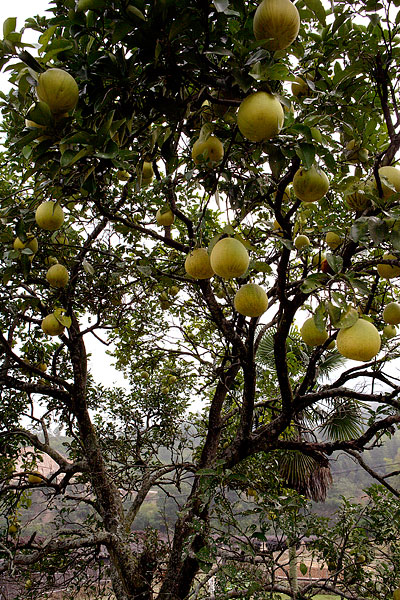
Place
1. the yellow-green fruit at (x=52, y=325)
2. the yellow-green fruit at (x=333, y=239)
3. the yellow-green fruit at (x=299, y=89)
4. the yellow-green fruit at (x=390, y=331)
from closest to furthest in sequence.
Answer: the yellow-green fruit at (x=299, y=89), the yellow-green fruit at (x=333, y=239), the yellow-green fruit at (x=52, y=325), the yellow-green fruit at (x=390, y=331)

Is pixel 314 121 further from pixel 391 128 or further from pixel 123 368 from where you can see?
pixel 123 368

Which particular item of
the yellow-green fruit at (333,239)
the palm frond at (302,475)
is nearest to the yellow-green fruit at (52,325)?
the yellow-green fruit at (333,239)

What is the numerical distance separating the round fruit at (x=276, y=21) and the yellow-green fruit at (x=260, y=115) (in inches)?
5.2

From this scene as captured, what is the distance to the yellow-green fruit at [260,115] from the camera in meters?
1.04

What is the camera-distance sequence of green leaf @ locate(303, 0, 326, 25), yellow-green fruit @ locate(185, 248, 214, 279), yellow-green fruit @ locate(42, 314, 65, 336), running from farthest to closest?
yellow-green fruit @ locate(42, 314, 65, 336), yellow-green fruit @ locate(185, 248, 214, 279), green leaf @ locate(303, 0, 326, 25)

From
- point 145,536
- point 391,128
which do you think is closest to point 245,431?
point 145,536

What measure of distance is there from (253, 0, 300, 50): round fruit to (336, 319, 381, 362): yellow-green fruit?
3.12 feet

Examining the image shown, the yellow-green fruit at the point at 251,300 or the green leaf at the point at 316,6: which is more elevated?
the green leaf at the point at 316,6

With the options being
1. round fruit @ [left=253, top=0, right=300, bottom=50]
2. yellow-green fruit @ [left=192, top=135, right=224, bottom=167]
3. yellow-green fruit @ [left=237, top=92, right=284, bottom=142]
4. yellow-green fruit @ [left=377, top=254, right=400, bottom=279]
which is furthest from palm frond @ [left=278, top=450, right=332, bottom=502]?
round fruit @ [left=253, top=0, right=300, bottom=50]

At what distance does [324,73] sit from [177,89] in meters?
1.01

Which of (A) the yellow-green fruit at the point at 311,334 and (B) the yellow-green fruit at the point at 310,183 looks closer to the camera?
(B) the yellow-green fruit at the point at 310,183

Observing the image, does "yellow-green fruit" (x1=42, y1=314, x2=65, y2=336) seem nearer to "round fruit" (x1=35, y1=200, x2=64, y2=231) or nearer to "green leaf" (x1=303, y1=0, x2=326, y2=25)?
"round fruit" (x1=35, y1=200, x2=64, y2=231)

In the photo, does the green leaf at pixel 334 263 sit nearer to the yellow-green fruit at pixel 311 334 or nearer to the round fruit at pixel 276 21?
the yellow-green fruit at pixel 311 334

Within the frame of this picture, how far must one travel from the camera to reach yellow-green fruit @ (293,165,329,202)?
56.6 inches
